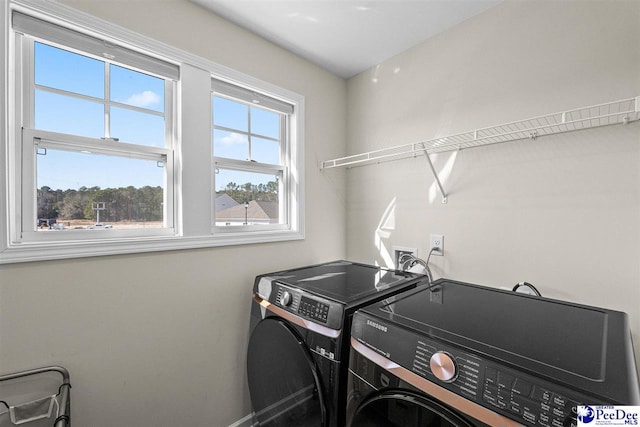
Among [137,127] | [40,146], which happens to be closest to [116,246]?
[40,146]

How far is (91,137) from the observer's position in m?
1.30

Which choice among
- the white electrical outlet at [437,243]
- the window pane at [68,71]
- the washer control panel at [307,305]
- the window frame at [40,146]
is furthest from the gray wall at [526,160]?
Answer: the window pane at [68,71]

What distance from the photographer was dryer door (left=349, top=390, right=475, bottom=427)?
0.70 metres

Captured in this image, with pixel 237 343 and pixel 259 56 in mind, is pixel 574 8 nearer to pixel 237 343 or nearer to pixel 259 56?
pixel 259 56

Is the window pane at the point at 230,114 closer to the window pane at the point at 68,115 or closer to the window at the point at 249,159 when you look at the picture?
the window at the point at 249,159

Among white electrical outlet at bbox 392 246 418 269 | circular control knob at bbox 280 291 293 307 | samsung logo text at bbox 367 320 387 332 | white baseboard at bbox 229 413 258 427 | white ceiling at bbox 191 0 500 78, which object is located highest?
white ceiling at bbox 191 0 500 78

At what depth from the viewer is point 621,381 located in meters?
0.61

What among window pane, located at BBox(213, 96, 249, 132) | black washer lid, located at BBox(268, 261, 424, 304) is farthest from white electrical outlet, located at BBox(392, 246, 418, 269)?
window pane, located at BBox(213, 96, 249, 132)

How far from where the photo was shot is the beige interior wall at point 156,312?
3.71 ft

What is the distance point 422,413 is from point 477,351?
0.23 m

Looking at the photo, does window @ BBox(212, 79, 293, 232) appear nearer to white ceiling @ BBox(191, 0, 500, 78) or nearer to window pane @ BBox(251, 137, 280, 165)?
window pane @ BBox(251, 137, 280, 165)

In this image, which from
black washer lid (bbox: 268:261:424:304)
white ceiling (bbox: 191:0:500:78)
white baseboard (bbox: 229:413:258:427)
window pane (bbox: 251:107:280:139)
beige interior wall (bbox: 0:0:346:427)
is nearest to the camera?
beige interior wall (bbox: 0:0:346:427)

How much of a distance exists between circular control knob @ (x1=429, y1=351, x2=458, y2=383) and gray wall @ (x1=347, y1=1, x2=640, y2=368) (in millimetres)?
981

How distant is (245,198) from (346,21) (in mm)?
1231
